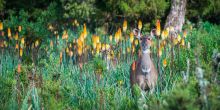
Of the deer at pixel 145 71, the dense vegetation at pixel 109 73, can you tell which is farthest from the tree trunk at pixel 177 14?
the deer at pixel 145 71

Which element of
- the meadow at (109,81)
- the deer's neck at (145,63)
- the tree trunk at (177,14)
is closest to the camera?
the meadow at (109,81)

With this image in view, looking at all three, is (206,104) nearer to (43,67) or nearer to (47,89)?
(47,89)

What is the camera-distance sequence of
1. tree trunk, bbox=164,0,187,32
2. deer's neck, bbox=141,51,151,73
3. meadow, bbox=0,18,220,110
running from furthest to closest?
tree trunk, bbox=164,0,187,32 < deer's neck, bbox=141,51,151,73 < meadow, bbox=0,18,220,110

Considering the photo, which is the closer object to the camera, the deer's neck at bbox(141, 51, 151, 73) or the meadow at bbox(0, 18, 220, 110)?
the meadow at bbox(0, 18, 220, 110)

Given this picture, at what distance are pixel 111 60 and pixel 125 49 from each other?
427 millimetres

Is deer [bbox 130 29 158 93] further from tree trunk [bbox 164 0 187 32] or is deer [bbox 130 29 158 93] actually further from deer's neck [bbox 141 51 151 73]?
tree trunk [bbox 164 0 187 32]

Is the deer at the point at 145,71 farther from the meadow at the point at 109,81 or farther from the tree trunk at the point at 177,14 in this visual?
the tree trunk at the point at 177,14

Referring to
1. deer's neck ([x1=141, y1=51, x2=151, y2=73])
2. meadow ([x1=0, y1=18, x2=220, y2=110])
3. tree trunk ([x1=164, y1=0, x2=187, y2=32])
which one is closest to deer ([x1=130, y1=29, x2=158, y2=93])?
deer's neck ([x1=141, y1=51, x2=151, y2=73])

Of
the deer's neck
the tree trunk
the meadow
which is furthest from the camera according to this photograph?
the tree trunk

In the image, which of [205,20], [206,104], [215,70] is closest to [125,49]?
[215,70]

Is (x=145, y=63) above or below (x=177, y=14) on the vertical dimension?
above

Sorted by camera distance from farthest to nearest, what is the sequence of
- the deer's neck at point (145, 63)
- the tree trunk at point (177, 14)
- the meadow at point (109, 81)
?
the tree trunk at point (177, 14) → the deer's neck at point (145, 63) → the meadow at point (109, 81)

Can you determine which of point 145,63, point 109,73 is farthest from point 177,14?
point 145,63

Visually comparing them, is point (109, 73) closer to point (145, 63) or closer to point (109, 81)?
point (109, 81)
